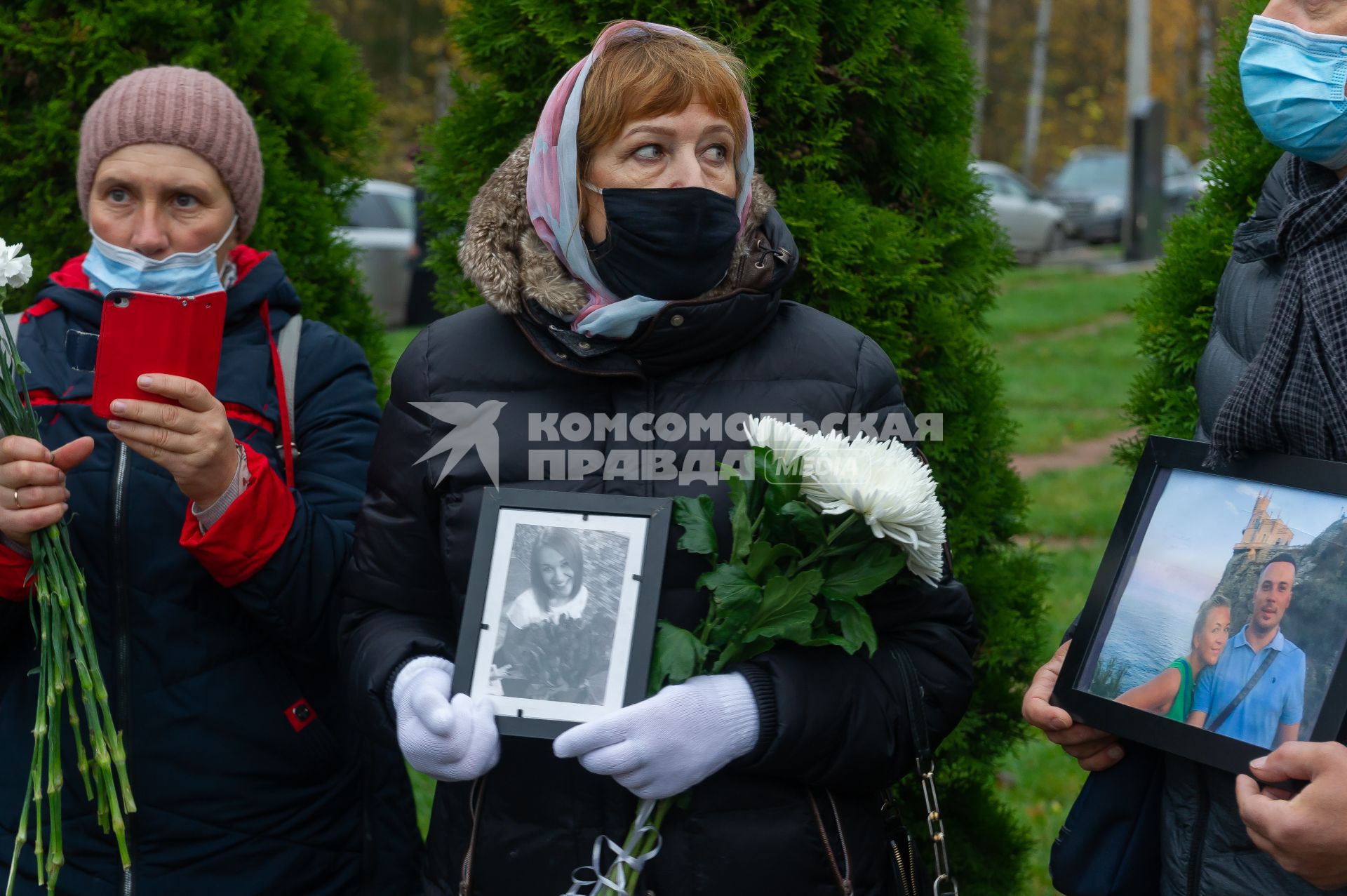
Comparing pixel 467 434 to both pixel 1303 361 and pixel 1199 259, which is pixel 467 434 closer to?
pixel 1303 361

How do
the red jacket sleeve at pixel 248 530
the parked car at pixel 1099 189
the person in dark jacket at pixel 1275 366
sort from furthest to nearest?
the parked car at pixel 1099 189 < the red jacket sleeve at pixel 248 530 < the person in dark jacket at pixel 1275 366

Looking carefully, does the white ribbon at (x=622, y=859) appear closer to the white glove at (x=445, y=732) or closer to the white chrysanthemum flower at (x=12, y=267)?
the white glove at (x=445, y=732)

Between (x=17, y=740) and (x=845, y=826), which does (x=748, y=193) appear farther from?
(x=17, y=740)

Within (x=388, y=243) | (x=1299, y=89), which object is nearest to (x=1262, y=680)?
(x=1299, y=89)

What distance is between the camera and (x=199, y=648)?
8.29ft

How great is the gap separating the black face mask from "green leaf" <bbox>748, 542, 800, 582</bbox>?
19.2 inches

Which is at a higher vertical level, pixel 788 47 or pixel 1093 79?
pixel 1093 79

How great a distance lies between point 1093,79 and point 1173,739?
42.7 meters

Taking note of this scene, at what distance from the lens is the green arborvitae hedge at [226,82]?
374 cm

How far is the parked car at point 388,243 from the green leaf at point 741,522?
1387cm

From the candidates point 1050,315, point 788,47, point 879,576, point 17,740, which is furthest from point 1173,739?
point 1050,315

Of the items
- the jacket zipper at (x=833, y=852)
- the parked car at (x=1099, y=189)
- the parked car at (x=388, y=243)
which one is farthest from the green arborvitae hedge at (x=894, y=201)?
the parked car at (x=1099, y=189)

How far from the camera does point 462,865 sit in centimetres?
219

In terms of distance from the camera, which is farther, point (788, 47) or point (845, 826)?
point (788, 47)
